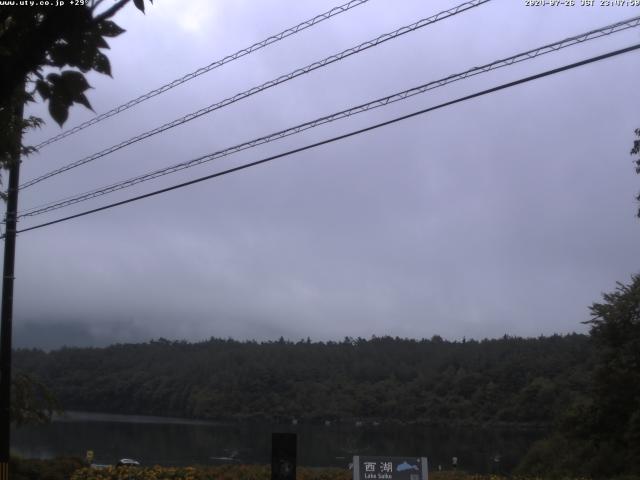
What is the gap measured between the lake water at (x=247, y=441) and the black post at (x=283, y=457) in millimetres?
21420

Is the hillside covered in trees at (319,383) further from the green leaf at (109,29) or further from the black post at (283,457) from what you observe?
the green leaf at (109,29)

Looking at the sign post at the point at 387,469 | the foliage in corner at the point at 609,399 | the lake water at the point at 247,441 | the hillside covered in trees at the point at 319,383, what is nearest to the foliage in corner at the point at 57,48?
the sign post at the point at 387,469

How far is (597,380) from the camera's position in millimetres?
30469

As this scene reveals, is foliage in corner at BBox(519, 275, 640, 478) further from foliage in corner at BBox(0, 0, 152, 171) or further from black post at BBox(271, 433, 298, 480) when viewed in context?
foliage in corner at BBox(0, 0, 152, 171)

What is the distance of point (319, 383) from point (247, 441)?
27416mm

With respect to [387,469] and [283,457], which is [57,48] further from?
[387,469]

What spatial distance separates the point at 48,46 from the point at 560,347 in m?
82.5

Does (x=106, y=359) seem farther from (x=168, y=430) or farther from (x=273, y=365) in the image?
(x=273, y=365)

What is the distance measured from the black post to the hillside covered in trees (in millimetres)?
46258

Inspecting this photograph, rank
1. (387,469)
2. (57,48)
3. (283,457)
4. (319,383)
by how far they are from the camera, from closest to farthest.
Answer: (57,48) < (283,457) < (387,469) < (319,383)

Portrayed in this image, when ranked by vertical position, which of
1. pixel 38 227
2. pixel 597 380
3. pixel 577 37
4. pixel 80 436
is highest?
pixel 577 37

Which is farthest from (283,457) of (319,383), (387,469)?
(319,383)

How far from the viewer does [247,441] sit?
161 ft

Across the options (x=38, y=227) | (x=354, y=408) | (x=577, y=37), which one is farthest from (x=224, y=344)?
(x=577, y=37)
